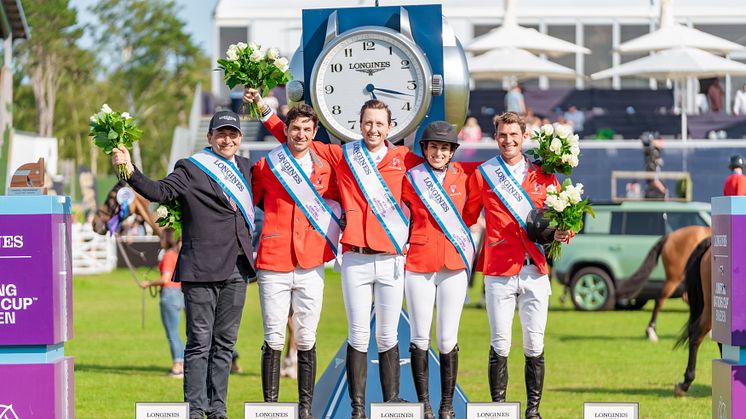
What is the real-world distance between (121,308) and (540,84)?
15.4m

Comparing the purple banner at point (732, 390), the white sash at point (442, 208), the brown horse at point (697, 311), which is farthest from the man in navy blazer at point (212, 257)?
the brown horse at point (697, 311)

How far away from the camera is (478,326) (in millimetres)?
20500

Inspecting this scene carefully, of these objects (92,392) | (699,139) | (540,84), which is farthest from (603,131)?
(92,392)

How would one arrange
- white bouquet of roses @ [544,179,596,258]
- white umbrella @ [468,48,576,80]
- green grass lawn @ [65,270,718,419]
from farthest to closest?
white umbrella @ [468,48,576,80] → green grass lawn @ [65,270,718,419] → white bouquet of roses @ [544,179,596,258]

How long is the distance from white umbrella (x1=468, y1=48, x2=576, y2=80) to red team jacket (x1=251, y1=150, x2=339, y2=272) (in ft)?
59.5

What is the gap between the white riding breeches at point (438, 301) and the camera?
27.5ft

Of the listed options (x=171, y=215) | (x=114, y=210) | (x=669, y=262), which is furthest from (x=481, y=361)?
(x=171, y=215)

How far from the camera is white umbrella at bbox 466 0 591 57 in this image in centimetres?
2758

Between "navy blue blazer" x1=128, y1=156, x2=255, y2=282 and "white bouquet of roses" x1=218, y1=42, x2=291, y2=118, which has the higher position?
"white bouquet of roses" x1=218, y1=42, x2=291, y2=118

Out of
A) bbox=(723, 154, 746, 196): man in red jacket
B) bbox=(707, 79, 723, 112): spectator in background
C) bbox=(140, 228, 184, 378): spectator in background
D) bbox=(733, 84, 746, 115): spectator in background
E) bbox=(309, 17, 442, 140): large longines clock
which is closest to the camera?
bbox=(309, 17, 442, 140): large longines clock

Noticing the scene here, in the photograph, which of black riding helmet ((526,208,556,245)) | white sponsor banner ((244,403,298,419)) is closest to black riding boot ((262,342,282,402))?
white sponsor banner ((244,403,298,419))

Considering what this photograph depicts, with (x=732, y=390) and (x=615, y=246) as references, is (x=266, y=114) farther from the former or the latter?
(x=615, y=246)

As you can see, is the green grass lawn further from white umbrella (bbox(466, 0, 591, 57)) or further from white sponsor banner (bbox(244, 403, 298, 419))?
white umbrella (bbox(466, 0, 591, 57))

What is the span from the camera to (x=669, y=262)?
61.9 feet
